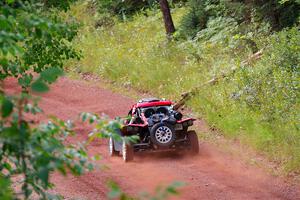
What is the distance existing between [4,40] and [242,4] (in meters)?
15.2

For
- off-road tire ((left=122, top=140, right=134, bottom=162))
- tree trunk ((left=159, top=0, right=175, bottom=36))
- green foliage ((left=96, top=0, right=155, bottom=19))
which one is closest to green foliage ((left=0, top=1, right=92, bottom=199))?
off-road tire ((left=122, top=140, right=134, bottom=162))

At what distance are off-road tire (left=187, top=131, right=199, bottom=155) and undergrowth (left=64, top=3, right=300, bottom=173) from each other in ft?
4.21

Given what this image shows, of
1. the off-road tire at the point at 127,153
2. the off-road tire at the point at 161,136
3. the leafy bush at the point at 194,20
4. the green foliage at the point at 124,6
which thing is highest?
the green foliage at the point at 124,6

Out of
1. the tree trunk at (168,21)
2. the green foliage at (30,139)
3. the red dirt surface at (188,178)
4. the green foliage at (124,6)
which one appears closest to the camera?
the green foliage at (30,139)

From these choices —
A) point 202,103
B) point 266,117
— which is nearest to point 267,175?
point 266,117

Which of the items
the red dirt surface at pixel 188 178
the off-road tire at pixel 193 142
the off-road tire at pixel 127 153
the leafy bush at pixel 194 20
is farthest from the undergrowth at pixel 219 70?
the off-road tire at pixel 127 153

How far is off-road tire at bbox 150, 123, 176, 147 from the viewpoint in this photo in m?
12.2

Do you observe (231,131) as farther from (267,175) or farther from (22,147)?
(22,147)

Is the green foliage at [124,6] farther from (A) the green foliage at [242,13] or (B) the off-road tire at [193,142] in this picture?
(B) the off-road tire at [193,142]

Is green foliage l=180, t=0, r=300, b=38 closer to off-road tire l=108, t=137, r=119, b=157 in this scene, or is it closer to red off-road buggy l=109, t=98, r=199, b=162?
red off-road buggy l=109, t=98, r=199, b=162

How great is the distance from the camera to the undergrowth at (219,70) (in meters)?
13.2

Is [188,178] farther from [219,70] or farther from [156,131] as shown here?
[219,70]

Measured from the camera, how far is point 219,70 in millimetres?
17531

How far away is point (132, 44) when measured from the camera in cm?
2333
